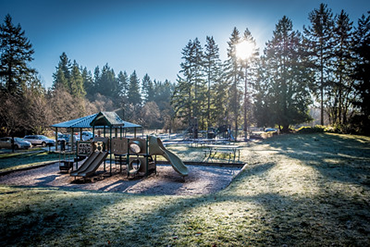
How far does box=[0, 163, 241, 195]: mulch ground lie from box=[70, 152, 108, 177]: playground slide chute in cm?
32

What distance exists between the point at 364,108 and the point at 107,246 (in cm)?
2802

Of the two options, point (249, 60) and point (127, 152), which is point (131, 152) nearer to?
point (127, 152)

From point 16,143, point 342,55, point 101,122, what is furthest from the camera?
point 342,55

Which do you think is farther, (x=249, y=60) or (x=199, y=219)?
(x=249, y=60)

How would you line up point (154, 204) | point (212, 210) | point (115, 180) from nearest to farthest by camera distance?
point (212, 210) < point (154, 204) < point (115, 180)

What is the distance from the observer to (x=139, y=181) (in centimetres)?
944

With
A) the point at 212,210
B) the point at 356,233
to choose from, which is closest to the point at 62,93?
the point at 212,210

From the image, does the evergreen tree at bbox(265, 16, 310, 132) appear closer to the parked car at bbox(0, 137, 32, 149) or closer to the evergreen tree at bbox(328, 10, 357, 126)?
the evergreen tree at bbox(328, 10, 357, 126)

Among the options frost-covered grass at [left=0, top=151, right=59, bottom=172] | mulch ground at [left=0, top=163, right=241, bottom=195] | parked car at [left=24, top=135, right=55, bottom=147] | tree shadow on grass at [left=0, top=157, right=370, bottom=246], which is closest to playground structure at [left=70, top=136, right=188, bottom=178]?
mulch ground at [left=0, top=163, right=241, bottom=195]

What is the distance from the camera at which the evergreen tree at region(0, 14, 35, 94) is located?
111 feet

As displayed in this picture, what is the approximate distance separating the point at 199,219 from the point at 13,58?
43.9m

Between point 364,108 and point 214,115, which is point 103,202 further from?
point 214,115

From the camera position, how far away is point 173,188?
8.23 metres

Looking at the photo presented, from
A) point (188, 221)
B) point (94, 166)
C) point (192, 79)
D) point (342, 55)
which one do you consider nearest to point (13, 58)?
point (192, 79)
